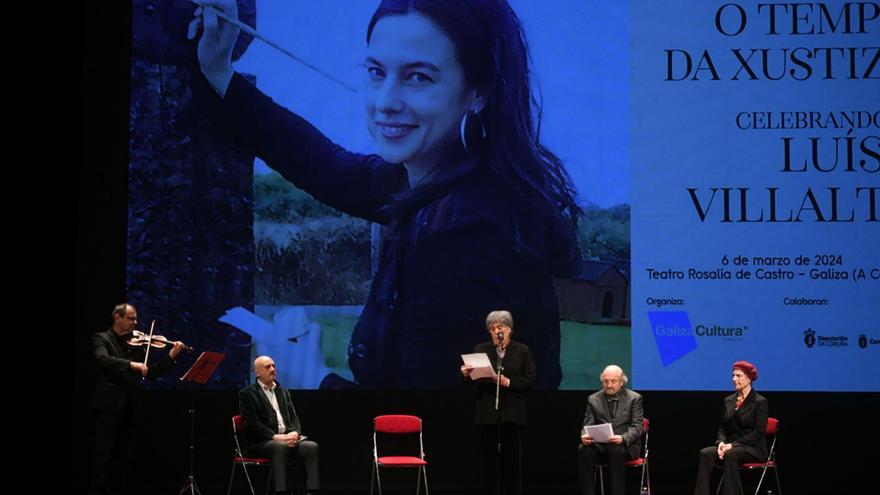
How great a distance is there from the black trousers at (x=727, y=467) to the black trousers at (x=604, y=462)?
509 mm

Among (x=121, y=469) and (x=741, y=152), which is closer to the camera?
(x=121, y=469)

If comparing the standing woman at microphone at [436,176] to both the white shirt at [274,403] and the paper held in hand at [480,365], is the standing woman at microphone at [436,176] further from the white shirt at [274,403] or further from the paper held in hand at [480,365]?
the paper held in hand at [480,365]

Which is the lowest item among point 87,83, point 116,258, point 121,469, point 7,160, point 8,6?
point 121,469

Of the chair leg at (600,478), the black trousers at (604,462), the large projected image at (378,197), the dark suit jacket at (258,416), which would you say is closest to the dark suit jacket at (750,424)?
the black trousers at (604,462)

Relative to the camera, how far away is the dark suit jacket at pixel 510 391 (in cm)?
709

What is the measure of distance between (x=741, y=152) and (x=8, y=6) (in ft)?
18.1

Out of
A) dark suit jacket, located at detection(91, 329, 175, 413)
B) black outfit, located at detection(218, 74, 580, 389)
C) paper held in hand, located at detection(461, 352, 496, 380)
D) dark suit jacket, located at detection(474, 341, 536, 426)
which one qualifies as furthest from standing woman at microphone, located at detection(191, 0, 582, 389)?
dark suit jacket, located at detection(91, 329, 175, 413)

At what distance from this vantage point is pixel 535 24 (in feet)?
27.2

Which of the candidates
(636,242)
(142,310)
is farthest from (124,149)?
(636,242)

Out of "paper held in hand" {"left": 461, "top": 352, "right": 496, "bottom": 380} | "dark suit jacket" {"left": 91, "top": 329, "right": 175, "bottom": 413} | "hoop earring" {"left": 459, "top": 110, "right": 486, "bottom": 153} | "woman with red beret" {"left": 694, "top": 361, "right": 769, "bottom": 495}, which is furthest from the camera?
"hoop earring" {"left": 459, "top": 110, "right": 486, "bottom": 153}

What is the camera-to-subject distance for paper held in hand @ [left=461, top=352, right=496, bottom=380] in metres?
6.89

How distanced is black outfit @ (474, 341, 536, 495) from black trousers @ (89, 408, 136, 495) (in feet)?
7.38

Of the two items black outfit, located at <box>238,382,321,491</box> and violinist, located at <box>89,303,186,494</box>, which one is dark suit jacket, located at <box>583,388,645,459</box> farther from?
violinist, located at <box>89,303,186,494</box>

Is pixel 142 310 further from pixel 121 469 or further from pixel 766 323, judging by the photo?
pixel 766 323
